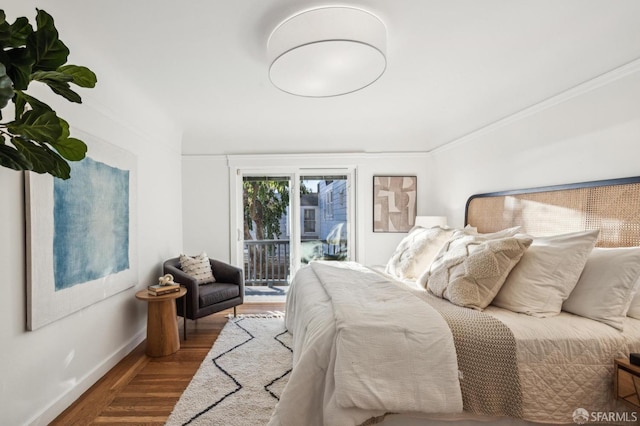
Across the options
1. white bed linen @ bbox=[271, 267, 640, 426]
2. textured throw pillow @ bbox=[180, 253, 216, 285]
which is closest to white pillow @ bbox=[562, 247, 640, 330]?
white bed linen @ bbox=[271, 267, 640, 426]

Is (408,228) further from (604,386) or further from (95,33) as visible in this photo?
(95,33)

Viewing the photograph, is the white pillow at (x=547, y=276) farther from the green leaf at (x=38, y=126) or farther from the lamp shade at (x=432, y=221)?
the green leaf at (x=38, y=126)

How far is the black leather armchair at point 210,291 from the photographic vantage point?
9.63 feet

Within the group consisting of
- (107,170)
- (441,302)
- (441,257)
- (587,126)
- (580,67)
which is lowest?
(441,302)

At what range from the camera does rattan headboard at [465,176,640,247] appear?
1834 mm

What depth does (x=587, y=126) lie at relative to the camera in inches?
83.4

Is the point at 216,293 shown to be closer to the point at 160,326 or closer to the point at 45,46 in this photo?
the point at 160,326

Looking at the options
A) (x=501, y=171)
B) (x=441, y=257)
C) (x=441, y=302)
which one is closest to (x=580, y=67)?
(x=501, y=171)

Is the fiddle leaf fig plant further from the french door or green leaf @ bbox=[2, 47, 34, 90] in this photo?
the french door

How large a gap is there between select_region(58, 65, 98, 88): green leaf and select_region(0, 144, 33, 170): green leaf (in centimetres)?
35

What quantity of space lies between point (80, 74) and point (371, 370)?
5.81ft

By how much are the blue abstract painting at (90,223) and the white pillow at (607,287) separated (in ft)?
10.5

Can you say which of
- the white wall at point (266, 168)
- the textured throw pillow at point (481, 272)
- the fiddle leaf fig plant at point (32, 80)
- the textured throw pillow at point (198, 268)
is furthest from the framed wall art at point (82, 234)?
the textured throw pillow at point (481, 272)

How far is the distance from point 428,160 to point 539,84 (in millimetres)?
1885
